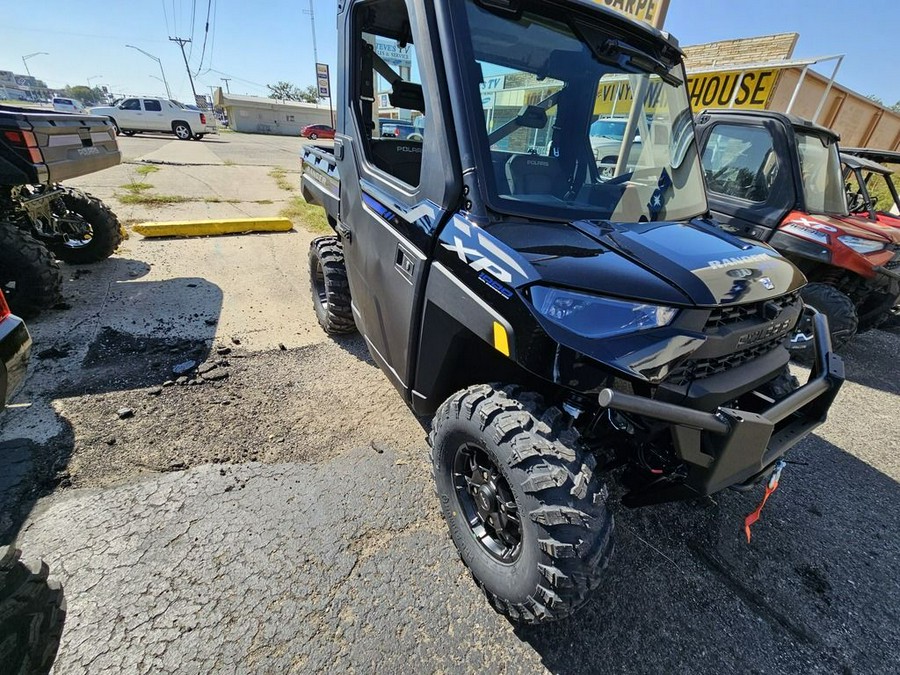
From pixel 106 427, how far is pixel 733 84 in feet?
42.8

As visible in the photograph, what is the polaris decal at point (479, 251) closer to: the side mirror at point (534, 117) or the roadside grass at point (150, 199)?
the side mirror at point (534, 117)

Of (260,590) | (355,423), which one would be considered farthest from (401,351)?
(260,590)

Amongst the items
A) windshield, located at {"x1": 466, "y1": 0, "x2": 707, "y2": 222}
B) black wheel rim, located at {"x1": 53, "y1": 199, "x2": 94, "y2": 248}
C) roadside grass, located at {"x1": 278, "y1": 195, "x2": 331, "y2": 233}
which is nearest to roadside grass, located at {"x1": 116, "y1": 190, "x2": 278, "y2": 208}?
roadside grass, located at {"x1": 278, "y1": 195, "x2": 331, "y2": 233}

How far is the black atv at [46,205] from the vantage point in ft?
11.6

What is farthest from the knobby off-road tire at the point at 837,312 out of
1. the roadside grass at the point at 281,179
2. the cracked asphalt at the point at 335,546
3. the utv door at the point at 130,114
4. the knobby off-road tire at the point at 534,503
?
the utv door at the point at 130,114

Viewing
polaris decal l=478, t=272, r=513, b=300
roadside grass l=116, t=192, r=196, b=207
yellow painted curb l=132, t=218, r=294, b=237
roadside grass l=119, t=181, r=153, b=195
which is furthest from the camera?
roadside grass l=119, t=181, r=153, b=195

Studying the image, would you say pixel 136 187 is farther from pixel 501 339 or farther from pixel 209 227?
pixel 501 339

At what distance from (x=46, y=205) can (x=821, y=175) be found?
Answer: 8470 mm

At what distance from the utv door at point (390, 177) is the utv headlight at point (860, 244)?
4282 mm

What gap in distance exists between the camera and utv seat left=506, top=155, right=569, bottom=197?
186 cm

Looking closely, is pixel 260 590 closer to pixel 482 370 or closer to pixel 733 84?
pixel 482 370

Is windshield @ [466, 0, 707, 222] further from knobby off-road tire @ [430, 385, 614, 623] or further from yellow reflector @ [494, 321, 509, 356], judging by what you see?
knobby off-road tire @ [430, 385, 614, 623]

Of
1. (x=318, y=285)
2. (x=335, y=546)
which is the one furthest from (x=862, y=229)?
(x=335, y=546)

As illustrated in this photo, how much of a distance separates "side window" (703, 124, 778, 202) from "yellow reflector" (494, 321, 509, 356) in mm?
4636
